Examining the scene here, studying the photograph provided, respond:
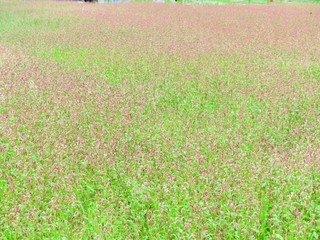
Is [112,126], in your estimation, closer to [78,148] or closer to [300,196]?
[78,148]

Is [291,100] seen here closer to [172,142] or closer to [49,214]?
[172,142]

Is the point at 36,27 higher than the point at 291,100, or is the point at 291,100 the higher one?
the point at 36,27

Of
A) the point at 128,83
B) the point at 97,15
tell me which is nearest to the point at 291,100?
the point at 128,83

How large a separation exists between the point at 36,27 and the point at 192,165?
1222 centimetres

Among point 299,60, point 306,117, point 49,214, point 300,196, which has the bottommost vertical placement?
point 49,214

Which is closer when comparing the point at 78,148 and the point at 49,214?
the point at 49,214

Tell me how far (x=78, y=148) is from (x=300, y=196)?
260cm

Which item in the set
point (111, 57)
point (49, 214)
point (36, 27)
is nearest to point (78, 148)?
point (49, 214)

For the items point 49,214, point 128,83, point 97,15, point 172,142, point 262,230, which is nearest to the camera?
point 262,230

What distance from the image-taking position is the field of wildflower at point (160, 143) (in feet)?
10.7

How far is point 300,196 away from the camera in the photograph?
3.49 m

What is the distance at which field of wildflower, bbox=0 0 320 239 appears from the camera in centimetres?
326

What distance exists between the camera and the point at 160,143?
465 centimetres

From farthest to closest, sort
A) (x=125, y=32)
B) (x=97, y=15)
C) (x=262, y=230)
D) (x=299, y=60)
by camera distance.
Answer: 1. (x=97, y=15)
2. (x=125, y=32)
3. (x=299, y=60)
4. (x=262, y=230)
